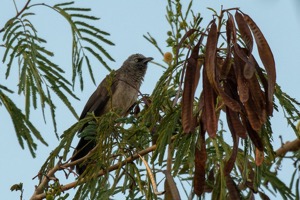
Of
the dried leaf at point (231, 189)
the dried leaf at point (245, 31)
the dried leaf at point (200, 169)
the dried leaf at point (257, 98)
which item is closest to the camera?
the dried leaf at point (257, 98)

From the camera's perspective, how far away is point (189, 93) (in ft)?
9.99

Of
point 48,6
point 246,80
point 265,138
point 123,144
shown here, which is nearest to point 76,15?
point 48,6

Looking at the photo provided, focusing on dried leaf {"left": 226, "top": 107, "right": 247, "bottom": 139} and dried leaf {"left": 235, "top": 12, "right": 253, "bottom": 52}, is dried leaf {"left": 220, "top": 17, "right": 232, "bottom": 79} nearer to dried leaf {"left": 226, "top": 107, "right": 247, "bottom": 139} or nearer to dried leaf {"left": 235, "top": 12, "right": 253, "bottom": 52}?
dried leaf {"left": 235, "top": 12, "right": 253, "bottom": 52}

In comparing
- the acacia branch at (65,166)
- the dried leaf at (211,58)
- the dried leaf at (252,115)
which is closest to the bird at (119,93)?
the acacia branch at (65,166)

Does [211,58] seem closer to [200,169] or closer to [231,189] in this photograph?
[200,169]

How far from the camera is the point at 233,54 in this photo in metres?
3.14

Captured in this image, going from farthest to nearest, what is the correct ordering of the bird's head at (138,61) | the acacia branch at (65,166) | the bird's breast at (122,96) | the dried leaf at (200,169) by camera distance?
the bird's head at (138,61), the bird's breast at (122,96), the acacia branch at (65,166), the dried leaf at (200,169)

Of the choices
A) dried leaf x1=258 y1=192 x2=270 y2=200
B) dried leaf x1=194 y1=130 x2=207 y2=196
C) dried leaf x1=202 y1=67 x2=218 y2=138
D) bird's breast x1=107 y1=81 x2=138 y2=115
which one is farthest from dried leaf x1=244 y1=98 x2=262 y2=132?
bird's breast x1=107 y1=81 x2=138 y2=115

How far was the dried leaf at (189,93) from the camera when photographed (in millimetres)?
3027

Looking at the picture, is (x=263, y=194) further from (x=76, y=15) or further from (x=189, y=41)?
(x=76, y=15)

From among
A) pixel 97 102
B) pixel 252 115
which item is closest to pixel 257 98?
pixel 252 115

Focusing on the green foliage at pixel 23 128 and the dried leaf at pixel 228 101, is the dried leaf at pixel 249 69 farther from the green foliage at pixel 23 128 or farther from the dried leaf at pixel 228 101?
the green foliage at pixel 23 128

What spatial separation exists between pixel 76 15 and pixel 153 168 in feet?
4.51

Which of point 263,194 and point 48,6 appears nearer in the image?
point 263,194
